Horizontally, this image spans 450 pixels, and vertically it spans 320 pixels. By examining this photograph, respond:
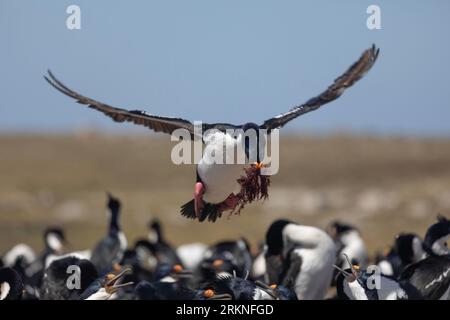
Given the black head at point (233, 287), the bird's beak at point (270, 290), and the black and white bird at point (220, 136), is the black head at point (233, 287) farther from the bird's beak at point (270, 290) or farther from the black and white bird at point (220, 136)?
the black and white bird at point (220, 136)

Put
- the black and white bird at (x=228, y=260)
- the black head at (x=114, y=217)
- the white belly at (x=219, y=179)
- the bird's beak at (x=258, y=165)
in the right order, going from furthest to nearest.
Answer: the black head at (x=114, y=217)
the black and white bird at (x=228, y=260)
the white belly at (x=219, y=179)
the bird's beak at (x=258, y=165)

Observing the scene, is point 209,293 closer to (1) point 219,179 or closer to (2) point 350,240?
(1) point 219,179

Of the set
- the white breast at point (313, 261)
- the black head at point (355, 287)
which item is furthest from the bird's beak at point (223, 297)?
the white breast at point (313, 261)

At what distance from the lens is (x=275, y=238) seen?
12938mm

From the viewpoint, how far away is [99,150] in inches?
1832

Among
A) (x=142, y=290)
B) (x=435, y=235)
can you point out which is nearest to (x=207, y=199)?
(x=142, y=290)

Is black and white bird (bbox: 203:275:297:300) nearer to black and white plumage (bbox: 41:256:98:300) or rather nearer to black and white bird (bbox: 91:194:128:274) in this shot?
black and white plumage (bbox: 41:256:98:300)

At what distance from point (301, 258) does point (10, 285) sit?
378 cm

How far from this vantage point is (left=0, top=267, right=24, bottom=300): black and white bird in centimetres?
1034

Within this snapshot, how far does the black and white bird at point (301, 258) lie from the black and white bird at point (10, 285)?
3.19m

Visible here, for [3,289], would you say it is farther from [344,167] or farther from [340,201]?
[344,167]

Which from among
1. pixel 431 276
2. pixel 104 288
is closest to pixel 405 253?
pixel 431 276

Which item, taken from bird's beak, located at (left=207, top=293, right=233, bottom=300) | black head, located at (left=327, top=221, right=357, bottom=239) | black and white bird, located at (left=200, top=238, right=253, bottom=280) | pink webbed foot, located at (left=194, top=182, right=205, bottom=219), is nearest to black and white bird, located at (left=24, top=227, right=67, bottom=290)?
black and white bird, located at (left=200, top=238, right=253, bottom=280)

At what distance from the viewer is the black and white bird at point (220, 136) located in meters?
9.37
